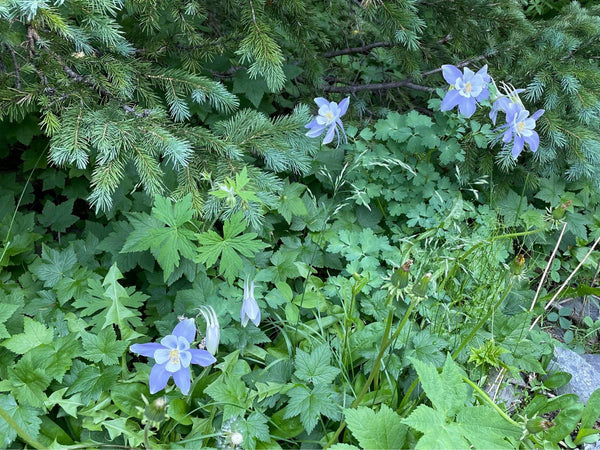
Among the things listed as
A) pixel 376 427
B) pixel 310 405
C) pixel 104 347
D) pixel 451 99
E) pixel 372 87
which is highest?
pixel 451 99

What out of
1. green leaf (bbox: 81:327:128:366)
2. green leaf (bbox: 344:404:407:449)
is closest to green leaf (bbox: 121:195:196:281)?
green leaf (bbox: 81:327:128:366)

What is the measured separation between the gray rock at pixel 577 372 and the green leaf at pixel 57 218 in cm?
237

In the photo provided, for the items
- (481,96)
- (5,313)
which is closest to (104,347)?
(5,313)

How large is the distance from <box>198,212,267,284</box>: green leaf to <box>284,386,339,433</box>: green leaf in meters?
0.47

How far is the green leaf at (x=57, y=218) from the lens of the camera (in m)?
2.50

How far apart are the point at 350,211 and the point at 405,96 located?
883mm

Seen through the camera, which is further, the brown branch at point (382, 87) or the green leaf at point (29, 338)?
the brown branch at point (382, 87)

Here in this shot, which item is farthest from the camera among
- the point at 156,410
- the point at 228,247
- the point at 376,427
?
the point at 228,247

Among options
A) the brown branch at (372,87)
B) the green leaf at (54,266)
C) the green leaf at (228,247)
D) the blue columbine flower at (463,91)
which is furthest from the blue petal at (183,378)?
the brown branch at (372,87)

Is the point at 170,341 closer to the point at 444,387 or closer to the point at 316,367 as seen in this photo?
the point at 316,367

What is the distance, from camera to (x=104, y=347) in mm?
1878

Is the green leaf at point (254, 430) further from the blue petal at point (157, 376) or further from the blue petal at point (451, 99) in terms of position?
the blue petal at point (451, 99)

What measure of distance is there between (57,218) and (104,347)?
920 millimetres

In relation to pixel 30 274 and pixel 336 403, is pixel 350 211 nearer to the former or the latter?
pixel 336 403
